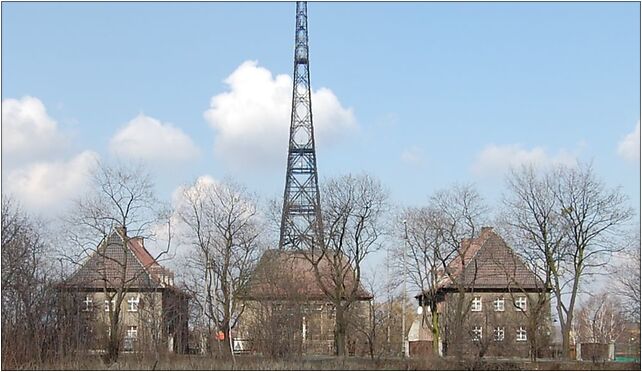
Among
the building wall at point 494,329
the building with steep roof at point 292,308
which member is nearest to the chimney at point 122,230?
the building with steep roof at point 292,308

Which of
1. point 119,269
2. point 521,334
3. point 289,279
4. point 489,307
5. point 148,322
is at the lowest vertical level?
point 521,334

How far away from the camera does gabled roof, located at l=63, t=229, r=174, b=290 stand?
125ft

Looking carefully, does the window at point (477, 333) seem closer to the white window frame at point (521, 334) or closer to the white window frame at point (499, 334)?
the white window frame at point (499, 334)

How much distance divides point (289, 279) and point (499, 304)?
544 inches

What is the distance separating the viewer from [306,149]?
187ft

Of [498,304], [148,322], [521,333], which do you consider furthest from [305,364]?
[498,304]

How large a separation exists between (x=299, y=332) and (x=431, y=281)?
30.9ft

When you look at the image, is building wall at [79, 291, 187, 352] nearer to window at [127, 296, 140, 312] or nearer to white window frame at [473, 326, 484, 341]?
window at [127, 296, 140, 312]

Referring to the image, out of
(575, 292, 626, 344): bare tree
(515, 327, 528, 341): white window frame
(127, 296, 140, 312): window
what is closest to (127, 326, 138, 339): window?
(127, 296, 140, 312): window

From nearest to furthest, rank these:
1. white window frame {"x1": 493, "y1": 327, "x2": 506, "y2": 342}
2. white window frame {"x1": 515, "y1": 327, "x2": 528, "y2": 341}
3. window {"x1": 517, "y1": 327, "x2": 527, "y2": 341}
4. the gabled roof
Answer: the gabled roof, white window frame {"x1": 493, "y1": 327, "x2": 506, "y2": 342}, white window frame {"x1": 515, "y1": 327, "x2": 528, "y2": 341}, window {"x1": 517, "y1": 327, "x2": 527, "y2": 341}

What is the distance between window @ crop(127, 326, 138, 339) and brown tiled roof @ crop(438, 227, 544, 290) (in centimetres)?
1509

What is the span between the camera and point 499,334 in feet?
134

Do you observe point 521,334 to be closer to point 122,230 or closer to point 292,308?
point 292,308

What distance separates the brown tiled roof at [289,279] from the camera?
3831cm
